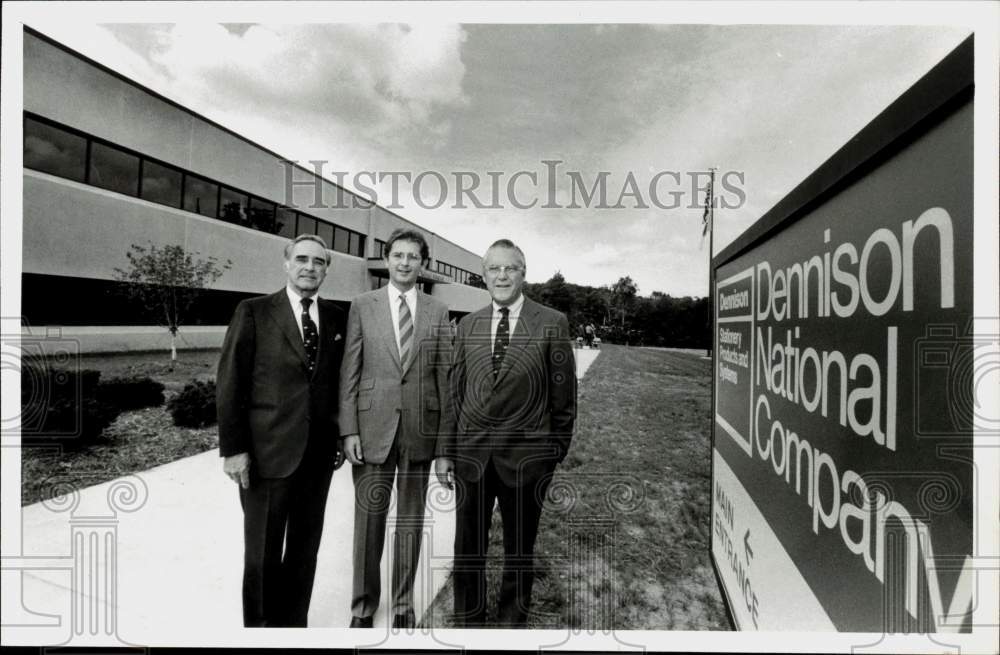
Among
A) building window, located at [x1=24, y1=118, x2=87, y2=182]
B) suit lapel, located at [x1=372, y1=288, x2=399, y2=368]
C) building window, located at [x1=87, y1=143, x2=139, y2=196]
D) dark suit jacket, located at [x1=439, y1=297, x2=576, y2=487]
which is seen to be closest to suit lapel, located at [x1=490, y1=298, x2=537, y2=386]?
dark suit jacket, located at [x1=439, y1=297, x2=576, y2=487]

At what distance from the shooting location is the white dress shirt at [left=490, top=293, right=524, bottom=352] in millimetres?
1847

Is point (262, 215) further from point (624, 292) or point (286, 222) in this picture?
point (624, 292)

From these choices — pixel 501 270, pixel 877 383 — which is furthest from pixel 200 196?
pixel 877 383

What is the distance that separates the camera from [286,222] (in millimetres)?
1969

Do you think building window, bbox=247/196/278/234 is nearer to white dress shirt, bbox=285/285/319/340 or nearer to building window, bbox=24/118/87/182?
white dress shirt, bbox=285/285/319/340

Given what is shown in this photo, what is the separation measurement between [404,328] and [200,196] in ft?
4.34

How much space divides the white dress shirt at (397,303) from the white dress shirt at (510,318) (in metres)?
0.35

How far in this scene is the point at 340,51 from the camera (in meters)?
1.83

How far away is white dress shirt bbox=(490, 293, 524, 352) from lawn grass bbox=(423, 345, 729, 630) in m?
0.41

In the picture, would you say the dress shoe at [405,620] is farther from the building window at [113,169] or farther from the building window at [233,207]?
the building window at [113,169]

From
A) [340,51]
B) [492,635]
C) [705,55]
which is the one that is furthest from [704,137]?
[492,635]

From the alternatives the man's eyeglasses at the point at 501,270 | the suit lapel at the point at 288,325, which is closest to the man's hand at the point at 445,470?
the suit lapel at the point at 288,325

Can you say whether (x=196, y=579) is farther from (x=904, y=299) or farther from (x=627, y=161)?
Result: (x=904, y=299)

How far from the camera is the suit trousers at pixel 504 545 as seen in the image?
1.85 m
